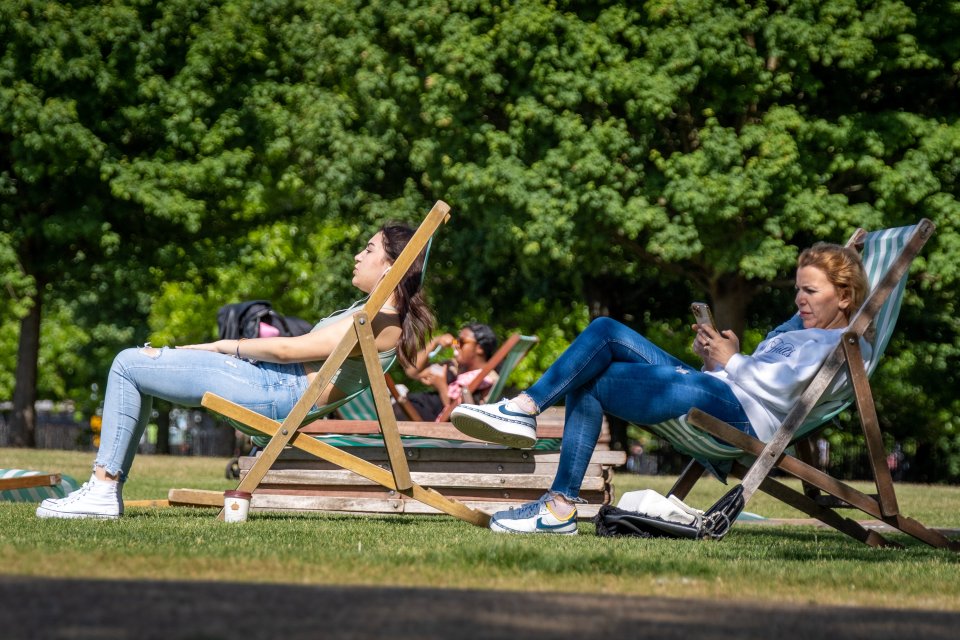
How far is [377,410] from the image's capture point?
660cm

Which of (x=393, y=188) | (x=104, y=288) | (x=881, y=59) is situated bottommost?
(x=104, y=288)

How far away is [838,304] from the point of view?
6668mm

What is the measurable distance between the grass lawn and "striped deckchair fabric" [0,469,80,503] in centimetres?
77

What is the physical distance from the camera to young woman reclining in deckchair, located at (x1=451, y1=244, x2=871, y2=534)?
6.28 m

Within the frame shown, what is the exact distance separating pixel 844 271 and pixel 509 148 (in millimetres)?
13797

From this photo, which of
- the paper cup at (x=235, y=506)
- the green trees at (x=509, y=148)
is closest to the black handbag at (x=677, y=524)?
the paper cup at (x=235, y=506)

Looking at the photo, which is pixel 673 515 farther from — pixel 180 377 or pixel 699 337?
pixel 180 377

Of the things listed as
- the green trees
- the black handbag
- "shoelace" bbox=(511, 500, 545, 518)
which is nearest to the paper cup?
"shoelace" bbox=(511, 500, 545, 518)

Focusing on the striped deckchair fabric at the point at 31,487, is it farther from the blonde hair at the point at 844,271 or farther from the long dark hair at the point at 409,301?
the blonde hair at the point at 844,271

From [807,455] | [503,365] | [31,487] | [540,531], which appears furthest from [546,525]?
[503,365]

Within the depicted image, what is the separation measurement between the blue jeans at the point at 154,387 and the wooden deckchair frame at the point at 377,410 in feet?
0.57

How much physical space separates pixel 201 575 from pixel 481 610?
1048 mm

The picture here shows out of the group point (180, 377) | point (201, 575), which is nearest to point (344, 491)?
point (180, 377)

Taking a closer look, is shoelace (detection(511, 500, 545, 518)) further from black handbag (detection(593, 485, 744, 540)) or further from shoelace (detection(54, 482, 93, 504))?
shoelace (detection(54, 482, 93, 504))
